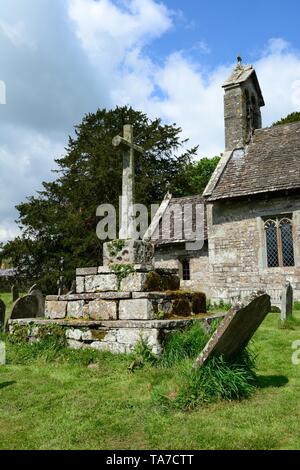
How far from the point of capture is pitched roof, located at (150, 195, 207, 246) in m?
19.4

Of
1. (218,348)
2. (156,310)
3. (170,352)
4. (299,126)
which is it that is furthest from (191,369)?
(299,126)

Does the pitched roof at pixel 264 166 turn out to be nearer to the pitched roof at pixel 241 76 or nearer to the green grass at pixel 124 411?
the pitched roof at pixel 241 76

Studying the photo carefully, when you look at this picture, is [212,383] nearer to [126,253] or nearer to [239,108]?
[126,253]

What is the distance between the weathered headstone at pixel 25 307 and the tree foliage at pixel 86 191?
1504cm

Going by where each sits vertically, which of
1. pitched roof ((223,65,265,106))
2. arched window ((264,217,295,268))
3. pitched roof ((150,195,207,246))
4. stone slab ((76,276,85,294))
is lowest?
stone slab ((76,276,85,294))

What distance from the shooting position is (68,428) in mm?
3914

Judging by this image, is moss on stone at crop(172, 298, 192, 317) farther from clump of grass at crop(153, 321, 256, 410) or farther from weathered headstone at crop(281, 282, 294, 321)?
weathered headstone at crop(281, 282, 294, 321)

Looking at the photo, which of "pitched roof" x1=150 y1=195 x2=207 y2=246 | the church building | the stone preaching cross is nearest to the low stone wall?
the stone preaching cross

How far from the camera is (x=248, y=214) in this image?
652 inches

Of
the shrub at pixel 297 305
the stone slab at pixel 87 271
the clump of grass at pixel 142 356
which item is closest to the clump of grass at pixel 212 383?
the clump of grass at pixel 142 356

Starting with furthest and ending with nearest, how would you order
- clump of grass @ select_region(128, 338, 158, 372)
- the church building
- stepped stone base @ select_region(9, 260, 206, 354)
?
the church building, stepped stone base @ select_region(9, 260, 206, 354), clump of grass @ select_region(128, 338, 158, 372)

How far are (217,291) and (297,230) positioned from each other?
13.5 feet

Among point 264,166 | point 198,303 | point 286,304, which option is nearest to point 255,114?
point 264,166
